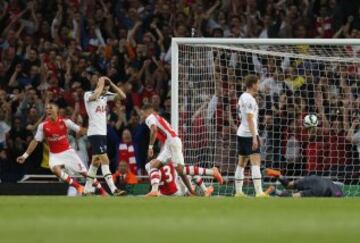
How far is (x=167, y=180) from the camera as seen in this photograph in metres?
21.0

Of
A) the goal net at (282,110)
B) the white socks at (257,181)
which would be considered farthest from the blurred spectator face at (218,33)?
the white socks at (257,181)

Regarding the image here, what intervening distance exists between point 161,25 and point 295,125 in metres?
6.12

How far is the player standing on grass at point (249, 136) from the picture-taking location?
19.9 m

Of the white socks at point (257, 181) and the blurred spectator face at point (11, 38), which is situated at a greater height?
the blurred spectator face at point (11, 38)

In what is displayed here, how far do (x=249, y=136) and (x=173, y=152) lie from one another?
1.37 m

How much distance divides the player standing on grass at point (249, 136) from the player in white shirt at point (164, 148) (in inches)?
39.2

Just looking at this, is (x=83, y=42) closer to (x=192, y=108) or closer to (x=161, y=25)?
(x=161, y=25)

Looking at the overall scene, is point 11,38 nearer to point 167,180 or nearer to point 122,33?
point 122,33

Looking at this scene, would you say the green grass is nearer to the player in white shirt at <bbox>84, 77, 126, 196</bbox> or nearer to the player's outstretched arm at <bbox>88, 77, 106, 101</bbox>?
the player in white shirt at <bbox>84, 77, 126, 196</bbox>

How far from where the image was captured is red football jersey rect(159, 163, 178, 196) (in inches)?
824

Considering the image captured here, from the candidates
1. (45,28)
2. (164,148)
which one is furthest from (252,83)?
(45,28)

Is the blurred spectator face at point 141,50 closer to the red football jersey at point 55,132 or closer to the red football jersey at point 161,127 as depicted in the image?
the red football jersey at point 55,132

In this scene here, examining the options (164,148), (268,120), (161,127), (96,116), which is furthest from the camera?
(268,120)

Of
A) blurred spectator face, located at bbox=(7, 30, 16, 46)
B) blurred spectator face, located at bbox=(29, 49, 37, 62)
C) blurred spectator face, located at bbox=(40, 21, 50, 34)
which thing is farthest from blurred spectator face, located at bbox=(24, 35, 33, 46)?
blurred spectator face, located at bbox=(29, 49, 37, 62)
